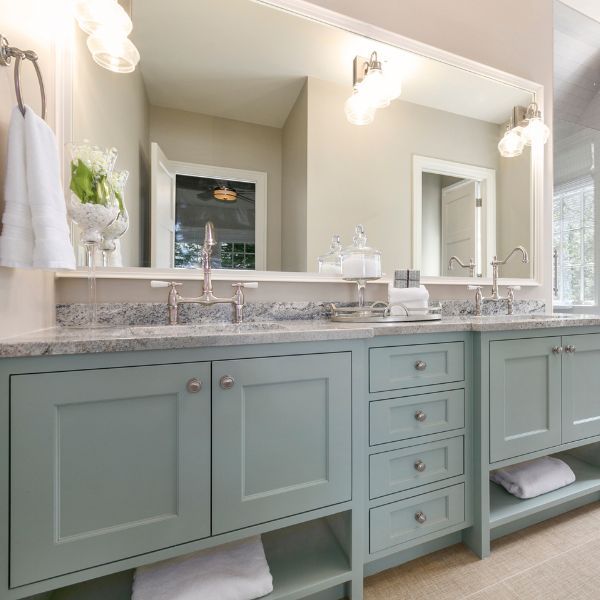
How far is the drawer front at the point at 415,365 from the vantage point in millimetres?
1109

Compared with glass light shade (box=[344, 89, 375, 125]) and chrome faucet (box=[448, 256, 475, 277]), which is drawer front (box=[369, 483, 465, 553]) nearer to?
chrome faucet (box=[448, 256, 475, 277])

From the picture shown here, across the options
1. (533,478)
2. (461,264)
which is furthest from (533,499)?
(461,264)

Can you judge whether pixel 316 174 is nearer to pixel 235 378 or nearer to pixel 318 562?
pixel 235 378

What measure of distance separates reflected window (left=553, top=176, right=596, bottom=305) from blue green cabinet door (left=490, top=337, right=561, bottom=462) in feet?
6.33

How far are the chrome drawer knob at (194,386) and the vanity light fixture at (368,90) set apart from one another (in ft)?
4.78

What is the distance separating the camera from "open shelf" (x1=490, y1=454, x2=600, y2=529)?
1.34 meters

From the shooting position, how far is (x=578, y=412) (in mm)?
1492

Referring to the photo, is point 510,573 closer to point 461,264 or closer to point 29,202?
point 461,264

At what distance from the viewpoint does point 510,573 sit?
121 cm

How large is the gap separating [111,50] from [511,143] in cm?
215

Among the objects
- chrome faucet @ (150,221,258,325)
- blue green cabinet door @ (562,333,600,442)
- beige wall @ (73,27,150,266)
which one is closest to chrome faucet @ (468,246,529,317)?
blue green cabinet door @ (562,333,600,442)

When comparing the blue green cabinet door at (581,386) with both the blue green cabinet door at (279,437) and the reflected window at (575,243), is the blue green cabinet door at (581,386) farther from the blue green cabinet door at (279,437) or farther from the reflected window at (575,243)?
the reflected window at (575,243)

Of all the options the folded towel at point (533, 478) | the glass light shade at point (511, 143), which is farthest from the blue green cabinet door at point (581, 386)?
the glass light shade at point (511, 143)

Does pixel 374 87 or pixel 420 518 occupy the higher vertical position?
pixel 374 87
